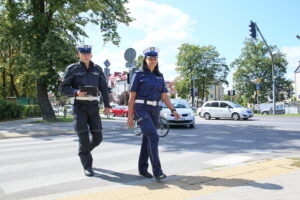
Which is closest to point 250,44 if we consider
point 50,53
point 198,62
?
point 198,62

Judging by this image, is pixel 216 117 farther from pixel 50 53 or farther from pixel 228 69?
pixel 228 69

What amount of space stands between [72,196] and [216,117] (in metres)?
22.5

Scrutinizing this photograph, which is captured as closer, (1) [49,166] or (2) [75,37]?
(1) [49,166]

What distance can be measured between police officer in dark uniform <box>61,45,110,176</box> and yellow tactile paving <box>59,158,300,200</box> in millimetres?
1114

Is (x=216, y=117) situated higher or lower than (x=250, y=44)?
lower

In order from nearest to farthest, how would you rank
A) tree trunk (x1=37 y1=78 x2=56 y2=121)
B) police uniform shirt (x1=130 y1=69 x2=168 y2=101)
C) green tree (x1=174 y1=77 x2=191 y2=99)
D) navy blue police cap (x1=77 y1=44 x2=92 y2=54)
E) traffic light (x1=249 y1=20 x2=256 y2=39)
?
police uniform shirt (x1=130 y1=69 x2=168 y2=101)
navy blue police cap (x1=77 y1=44 x2=92 y2=54)
tree trunk (x1=37 y1=78 x2=56 y2=121)
traffic light (x1=249 y1=20 x2=256 y2=39)
green tree (x1=174 y1=77 x2=191 y2=99)

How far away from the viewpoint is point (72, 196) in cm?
371

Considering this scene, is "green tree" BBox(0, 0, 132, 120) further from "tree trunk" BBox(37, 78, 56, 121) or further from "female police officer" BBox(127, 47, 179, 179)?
"female police officer" BBox(127, 47, 179, 179)

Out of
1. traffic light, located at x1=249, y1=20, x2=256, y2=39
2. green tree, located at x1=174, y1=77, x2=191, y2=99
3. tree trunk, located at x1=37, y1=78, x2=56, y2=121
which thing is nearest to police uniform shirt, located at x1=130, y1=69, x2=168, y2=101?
tree trunk, located at x1=37, y1=78, x2=56, y2=121

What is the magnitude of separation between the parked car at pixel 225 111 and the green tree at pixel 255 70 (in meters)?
45.4

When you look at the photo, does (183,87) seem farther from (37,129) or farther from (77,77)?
(77,77)

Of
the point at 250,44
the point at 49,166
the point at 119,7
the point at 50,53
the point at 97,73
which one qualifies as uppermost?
the point at 250,44

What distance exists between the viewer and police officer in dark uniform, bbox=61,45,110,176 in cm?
477

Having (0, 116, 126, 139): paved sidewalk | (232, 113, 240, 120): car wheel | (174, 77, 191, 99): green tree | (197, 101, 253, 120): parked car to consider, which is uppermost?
(174, 77, 191, 99): green tree
